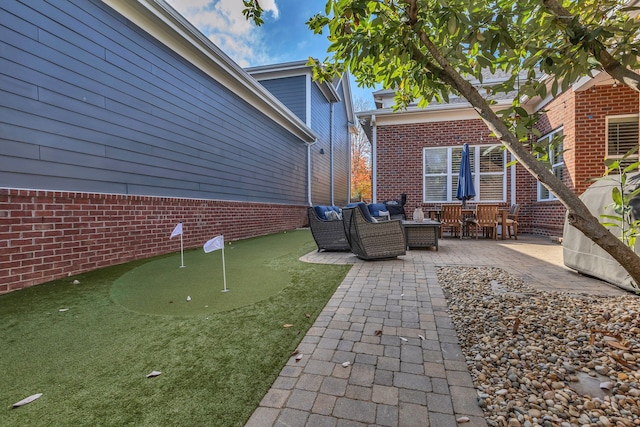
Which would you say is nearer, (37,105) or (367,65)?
(367,65)

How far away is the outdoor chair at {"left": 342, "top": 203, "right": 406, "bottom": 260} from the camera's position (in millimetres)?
4594

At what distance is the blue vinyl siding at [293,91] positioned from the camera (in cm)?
1202

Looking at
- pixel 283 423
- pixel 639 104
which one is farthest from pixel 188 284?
pixel 639 104

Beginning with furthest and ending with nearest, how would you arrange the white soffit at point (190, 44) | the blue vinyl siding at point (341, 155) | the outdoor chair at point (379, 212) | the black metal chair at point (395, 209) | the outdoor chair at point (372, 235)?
the blue vinyl siding at point (341, 155) → the black metal chair at point (395, 209) → the outdoor chair at point (379, 212) → the white soffit at point (190, 44) → the outdoor chair at point (372, 235)

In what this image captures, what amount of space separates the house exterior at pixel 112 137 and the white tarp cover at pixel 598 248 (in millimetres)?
5958

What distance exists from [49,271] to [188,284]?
1.67 metres

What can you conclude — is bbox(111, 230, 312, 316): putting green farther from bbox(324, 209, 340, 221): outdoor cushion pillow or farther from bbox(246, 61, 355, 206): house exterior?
bbox(246, 61, 355, 206): house exterior

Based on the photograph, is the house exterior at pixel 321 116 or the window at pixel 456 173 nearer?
the window at pixel 456 173

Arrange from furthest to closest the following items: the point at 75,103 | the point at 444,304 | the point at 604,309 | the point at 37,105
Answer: the point at 75,103 < the point at 37,105 < the point at 444,304 < the point at 604,309

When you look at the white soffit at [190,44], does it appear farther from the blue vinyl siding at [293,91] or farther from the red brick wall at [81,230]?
the blue vinyl siding at [293,91]

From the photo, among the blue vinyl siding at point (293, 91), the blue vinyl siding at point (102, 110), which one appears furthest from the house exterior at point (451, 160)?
the blue vinyl siding at point (102, 110)

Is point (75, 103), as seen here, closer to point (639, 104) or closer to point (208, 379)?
point (208, 379)

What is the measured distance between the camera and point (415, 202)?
9570 mm

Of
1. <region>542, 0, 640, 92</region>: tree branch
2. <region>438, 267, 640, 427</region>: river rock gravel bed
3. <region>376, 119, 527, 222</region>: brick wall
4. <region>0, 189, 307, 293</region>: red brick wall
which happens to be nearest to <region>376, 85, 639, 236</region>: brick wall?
<region>376, 119, 527, 222</region>: brick wall
